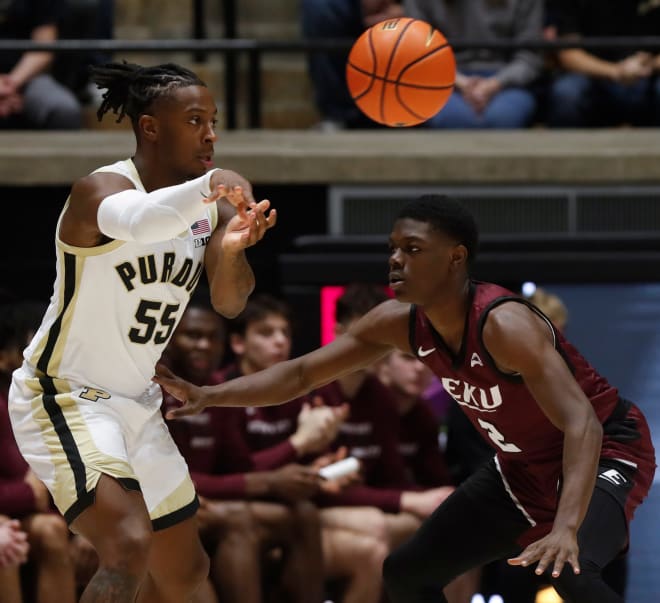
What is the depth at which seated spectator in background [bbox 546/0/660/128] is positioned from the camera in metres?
8.28

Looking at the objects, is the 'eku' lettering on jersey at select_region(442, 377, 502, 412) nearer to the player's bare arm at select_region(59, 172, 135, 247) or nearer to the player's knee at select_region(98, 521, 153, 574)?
the player's knee at select_region(98, 521, 153, 574)

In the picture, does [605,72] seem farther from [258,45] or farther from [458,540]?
[458,540]

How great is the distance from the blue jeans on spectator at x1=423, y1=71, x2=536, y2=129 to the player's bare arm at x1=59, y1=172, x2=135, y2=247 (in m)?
Answer: 3.92

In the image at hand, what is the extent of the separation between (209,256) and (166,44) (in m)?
3.08

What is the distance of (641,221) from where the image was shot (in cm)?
778

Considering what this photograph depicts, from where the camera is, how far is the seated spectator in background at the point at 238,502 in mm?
6422

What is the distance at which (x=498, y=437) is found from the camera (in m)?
4.77

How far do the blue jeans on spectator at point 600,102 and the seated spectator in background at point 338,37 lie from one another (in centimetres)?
103

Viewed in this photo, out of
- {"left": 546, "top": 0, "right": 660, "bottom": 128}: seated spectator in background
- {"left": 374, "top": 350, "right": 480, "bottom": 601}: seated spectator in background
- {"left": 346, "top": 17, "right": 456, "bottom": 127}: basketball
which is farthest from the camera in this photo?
{"left": 546, "top": 0, "right": 660, "bottom": 128}: seated spectator in background

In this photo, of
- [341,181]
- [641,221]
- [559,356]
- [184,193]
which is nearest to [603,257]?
[641,221]

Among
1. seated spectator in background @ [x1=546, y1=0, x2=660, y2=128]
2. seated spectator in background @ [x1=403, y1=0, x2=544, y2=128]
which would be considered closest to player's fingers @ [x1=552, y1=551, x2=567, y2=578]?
seated spectator in background @ [x1=403, y1=0, x2=544, y2=128]

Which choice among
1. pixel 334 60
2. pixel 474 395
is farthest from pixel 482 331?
pixel 334 60

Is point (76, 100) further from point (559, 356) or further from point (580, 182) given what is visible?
point (559, 356)

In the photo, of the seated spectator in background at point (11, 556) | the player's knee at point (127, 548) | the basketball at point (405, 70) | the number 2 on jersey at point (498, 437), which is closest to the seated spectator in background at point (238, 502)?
the seated spectator in background at point (11, 556)
